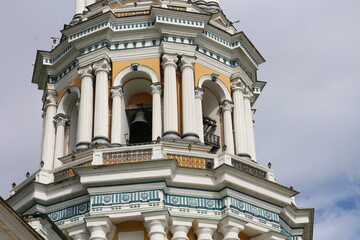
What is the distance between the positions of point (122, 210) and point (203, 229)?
5.95 feet

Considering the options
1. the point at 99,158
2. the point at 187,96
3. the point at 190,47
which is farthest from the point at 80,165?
the point at 190,47

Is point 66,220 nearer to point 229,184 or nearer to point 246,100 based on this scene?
point 229,184

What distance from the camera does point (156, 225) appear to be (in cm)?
1631

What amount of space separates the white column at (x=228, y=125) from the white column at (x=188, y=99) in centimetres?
126

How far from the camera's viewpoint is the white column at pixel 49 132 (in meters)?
19.4

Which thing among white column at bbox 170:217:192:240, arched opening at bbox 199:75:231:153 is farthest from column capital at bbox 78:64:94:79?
white column at bbox 170:217:192:240

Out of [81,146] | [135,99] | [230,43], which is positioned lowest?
[81,146]

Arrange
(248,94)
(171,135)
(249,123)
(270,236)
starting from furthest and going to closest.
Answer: (248,94), (249,123), (171,135), (270,236)

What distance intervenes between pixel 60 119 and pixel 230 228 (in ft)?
18.9

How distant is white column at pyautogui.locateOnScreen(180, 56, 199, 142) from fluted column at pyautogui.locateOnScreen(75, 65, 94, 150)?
229 centimetres

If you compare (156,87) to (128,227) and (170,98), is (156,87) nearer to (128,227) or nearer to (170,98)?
(170,98)

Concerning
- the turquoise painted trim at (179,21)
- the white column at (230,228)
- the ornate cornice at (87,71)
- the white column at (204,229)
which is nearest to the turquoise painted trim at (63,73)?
the ornate cornice at (87,71)

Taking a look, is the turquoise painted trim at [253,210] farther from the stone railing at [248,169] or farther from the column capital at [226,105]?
the column capital at [226,105]

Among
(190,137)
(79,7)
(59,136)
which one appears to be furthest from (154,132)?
(79,7)
